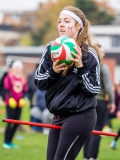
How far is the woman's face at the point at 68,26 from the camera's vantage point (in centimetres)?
569

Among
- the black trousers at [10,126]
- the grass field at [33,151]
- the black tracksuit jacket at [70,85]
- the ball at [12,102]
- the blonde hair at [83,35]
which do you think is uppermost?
the blonde hair at [83,35]

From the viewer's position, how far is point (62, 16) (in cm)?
575

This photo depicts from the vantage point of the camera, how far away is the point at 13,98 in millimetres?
11828

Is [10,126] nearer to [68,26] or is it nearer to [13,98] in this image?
[13,98]

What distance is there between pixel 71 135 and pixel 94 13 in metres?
71.6

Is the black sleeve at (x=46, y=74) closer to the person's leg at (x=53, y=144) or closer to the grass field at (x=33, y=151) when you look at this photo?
the person's leg at (x=53, y=144)

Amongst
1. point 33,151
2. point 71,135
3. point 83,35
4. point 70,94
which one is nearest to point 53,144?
point 71,135

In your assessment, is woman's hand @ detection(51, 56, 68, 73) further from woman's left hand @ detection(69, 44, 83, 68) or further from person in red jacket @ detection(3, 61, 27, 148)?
person in red jacket @ detection(3, 61, 27, 148)

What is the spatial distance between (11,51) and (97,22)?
22.9m

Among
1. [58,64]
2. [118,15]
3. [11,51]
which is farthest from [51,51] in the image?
[118,15]

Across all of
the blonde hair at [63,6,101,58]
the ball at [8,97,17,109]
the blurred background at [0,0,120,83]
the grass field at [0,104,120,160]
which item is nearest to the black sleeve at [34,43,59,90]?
the blonde hair at [63,6,101,58]

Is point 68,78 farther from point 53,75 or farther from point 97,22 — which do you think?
point 97,22

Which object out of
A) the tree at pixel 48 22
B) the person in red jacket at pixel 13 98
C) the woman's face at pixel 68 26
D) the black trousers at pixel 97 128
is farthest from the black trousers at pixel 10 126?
the tree at pixel 48 22

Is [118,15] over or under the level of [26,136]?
over
